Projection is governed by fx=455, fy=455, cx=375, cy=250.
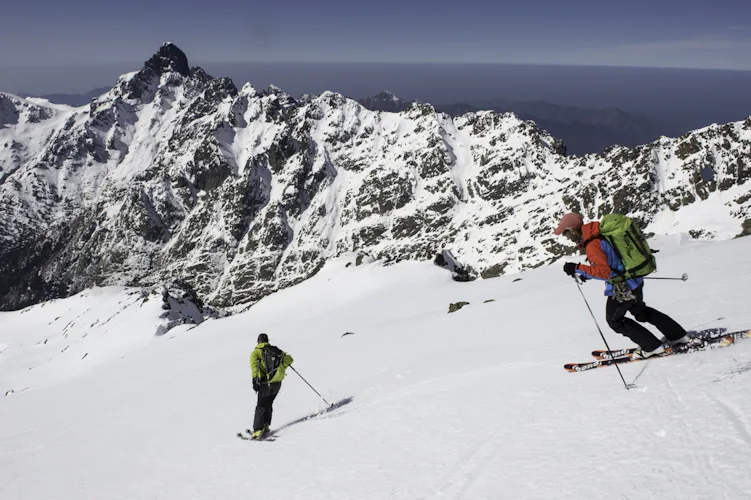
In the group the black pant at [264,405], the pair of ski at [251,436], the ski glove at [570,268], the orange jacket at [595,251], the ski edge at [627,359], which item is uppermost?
the orange jacket at [595,251]

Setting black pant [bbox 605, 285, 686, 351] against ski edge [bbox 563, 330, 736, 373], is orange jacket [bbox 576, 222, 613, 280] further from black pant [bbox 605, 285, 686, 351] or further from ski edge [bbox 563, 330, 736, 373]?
ski edge [bbox 563, 330, 736, 373]

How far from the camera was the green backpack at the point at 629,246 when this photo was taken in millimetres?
7412

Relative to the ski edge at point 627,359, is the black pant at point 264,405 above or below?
below

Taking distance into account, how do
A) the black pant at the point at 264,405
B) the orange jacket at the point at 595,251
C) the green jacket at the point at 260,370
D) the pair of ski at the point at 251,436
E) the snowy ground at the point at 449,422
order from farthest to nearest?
the green jacket at the point at 260,370 < the black pant at the point at 264,405 < the pair of ski at the point at 251,436 < the orange jacket at the point at 595,251 < the snowy ground at the point at 449,422

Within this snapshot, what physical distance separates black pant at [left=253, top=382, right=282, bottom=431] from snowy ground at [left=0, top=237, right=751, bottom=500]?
528mm

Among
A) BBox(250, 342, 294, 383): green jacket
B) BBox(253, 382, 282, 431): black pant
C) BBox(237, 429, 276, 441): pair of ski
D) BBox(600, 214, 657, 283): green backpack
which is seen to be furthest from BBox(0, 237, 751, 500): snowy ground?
BBox(600, 214, 657, 283): green backpack

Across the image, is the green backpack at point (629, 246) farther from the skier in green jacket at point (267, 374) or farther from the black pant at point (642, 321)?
the skier in green jacket at point (267, 374)

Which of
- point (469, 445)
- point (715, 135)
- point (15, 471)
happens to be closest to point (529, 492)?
point (469, 445)

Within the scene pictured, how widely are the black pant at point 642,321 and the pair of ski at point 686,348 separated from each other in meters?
0.22

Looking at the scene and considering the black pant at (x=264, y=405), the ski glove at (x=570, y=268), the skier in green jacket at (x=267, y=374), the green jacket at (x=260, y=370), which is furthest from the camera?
the green jacket at (x=260, y=370)

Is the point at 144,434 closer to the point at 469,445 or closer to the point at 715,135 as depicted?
the point at 469,445

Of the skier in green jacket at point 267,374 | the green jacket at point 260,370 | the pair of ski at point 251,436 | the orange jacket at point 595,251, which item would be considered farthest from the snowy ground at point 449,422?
the orange jacket at point 595,251

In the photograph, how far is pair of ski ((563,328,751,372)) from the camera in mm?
7426

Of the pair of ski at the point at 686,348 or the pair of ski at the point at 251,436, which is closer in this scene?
the pair of ski at the point at 686,348
